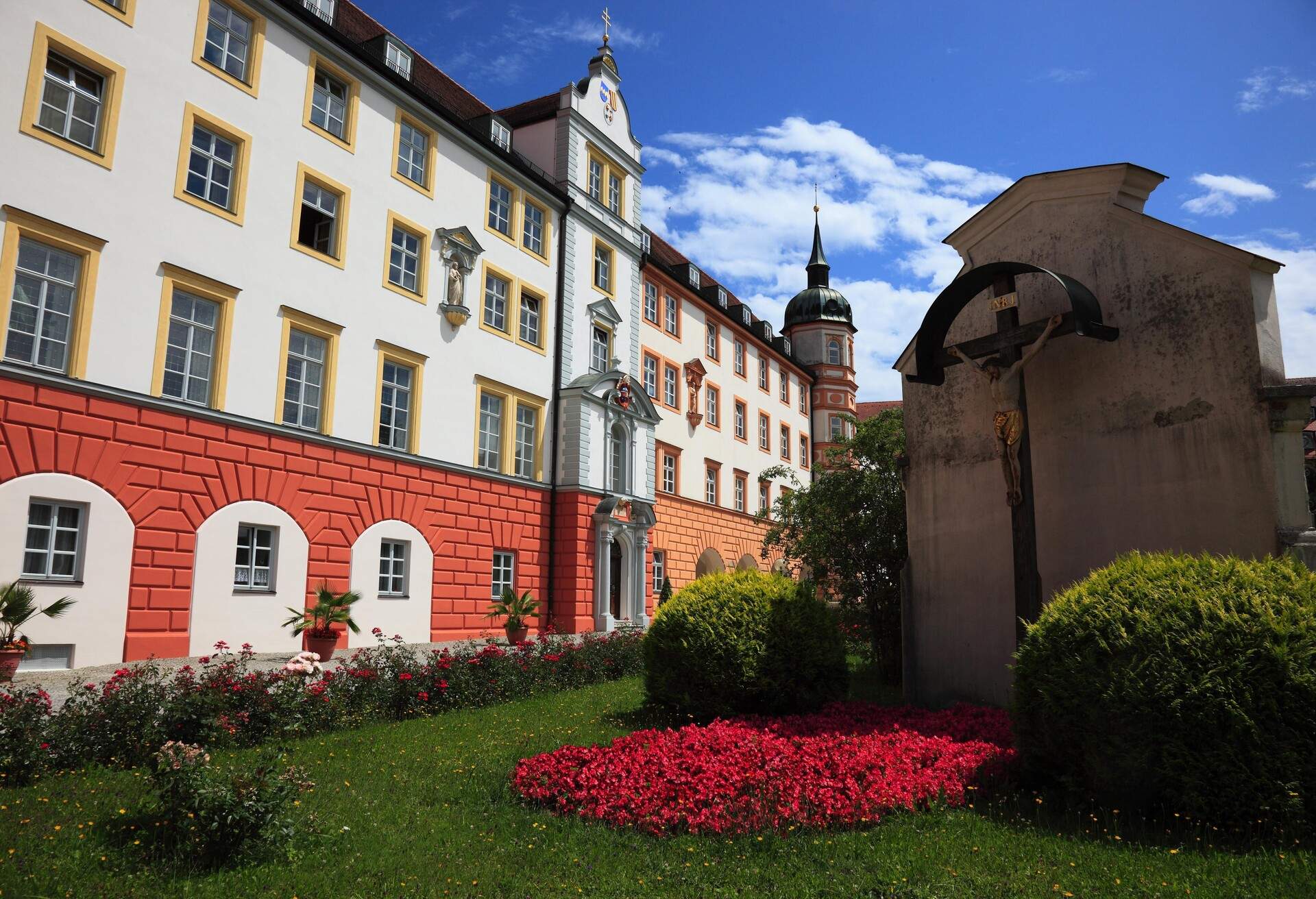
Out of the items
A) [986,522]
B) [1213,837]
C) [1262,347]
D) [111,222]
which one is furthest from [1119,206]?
[111,222]

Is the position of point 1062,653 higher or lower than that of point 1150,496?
lower

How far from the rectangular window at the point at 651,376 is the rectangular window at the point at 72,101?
2051 cm

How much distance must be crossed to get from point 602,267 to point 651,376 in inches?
229

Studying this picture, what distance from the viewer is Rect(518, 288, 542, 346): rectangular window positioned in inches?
980

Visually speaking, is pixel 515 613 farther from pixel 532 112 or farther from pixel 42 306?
pixel 532 112

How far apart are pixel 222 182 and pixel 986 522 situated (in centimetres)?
1523

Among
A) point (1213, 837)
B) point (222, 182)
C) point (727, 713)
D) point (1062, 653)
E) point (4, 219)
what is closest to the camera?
point (1213, 837)

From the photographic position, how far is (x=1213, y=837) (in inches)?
214

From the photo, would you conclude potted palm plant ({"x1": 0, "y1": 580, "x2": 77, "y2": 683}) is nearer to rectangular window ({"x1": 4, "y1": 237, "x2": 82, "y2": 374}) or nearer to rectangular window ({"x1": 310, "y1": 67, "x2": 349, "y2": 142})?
rectangular window ({"x1": 4, "y1": 237, "x2": 82, "y2": 374})

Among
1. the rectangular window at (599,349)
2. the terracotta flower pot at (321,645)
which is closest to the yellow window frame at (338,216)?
the terracotta flower pot at (321,645)

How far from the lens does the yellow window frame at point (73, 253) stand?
43.7 ft

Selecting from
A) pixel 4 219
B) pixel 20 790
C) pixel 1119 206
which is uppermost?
pixel 4 219

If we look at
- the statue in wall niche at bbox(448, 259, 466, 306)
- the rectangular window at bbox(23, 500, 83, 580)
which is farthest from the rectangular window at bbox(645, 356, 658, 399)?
the rectangular window at bbox(23, 500, 83, 580)

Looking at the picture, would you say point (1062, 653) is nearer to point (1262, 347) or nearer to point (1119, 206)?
point (1262, 347)
